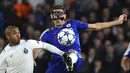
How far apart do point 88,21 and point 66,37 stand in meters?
6.08

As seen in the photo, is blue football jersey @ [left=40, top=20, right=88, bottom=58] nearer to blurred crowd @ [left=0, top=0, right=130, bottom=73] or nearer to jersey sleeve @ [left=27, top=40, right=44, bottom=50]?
jersey sleeve @ [left=27, top=40, right=44, bottom=50]

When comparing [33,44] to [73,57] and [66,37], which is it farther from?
[66,37]

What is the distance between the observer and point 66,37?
984cm

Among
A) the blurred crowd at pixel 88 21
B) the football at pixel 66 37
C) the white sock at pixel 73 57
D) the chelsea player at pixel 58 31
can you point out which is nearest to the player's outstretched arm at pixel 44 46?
the white sock at pixel 73 57

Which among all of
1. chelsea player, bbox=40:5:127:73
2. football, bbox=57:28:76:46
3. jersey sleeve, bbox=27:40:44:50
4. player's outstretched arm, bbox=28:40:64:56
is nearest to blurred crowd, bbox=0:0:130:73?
chelsea player, bbox=40:5:127:73

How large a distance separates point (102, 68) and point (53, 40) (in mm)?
4335

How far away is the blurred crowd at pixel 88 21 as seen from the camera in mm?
14280

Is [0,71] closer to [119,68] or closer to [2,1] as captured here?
[119,68]

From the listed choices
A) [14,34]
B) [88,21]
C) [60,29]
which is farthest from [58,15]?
[88,21]

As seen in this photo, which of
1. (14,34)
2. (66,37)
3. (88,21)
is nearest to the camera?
(14,34)

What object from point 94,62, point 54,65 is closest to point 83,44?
point 94,62

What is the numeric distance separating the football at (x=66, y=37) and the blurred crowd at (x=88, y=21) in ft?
14.0

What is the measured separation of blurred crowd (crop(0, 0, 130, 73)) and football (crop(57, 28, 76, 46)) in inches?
168

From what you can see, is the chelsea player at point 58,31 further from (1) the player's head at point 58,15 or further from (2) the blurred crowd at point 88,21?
(2) the blurred crowd at point 88,21
